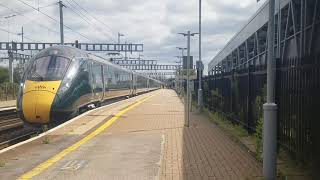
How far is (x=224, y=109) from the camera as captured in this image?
2095 centimetres

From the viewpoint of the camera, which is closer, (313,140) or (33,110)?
(313,140)

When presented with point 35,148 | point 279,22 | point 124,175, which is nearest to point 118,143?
point 35,148

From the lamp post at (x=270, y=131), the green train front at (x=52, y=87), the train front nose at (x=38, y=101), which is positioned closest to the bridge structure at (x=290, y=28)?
the lamp post at (x=270, y=131)

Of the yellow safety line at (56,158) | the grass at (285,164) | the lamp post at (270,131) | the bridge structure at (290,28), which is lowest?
the yellow safety line at (56,158)

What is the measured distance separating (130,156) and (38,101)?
852cm

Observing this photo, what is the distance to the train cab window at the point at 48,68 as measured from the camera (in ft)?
65.3

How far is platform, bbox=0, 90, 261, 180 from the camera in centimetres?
924

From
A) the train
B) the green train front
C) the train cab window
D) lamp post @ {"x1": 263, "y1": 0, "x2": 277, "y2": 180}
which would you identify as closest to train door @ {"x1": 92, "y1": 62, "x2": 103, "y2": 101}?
the train

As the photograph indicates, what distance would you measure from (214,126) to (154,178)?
32.8 feet

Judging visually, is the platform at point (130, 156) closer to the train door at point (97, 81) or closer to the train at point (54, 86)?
the train at point (54, 86)

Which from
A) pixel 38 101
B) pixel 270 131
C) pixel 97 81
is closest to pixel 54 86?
pixel 38 101

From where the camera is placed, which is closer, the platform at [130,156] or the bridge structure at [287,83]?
the bridge structure at [287,83]

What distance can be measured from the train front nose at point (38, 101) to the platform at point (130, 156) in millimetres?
2185

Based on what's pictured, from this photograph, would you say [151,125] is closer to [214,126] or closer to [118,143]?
[214,126]
